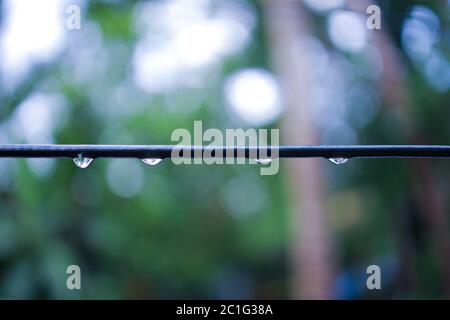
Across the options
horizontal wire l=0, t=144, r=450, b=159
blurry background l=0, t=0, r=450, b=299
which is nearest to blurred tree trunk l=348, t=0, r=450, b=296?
blurry background l=0, t=0, r=450, b=299

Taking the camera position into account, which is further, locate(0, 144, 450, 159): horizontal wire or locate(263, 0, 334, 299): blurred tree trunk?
locate(263, 0, 334, 299): blurred tree trunk

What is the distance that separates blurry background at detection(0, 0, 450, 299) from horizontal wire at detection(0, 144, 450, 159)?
2195mm

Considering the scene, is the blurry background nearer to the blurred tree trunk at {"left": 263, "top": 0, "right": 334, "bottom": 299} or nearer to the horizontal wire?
the blurred tree trunk at {"left": 263, "top": 0, "right": 334, "bottom": 299}

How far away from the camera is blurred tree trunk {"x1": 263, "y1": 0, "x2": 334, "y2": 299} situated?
10.3 feet

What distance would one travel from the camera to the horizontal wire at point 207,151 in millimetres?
411

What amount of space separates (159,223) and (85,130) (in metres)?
1.06

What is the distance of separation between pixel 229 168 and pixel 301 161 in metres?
1.91

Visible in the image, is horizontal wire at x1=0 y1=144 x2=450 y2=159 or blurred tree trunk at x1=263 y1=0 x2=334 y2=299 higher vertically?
blurred tree trunk at x1=263 y1=0 x2=334 y2=299

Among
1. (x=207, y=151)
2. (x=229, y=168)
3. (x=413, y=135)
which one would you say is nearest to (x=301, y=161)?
(x=413, y=135)

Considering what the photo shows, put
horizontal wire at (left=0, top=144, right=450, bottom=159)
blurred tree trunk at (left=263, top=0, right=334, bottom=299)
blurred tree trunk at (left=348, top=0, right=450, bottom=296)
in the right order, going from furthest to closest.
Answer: blurred tree trunk at (left=348, top=0, right=450, bottom=296) < blurred tree trunk at (left=263, top=0, right=334, bottom=299) < horizontal wire at (left=0, top=144, right=450, bottom=159)

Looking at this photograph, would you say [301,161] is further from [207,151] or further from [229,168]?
[207,151]

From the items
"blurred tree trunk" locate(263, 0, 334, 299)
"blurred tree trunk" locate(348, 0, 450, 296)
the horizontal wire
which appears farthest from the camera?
"blurred tree trunk" locate(348, 0, 450, 296)

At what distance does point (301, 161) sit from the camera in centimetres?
330

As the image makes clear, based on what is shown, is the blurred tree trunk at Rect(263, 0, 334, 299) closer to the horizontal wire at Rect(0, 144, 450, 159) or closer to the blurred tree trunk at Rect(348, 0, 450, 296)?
the blurred tree trunk at Rect(348, 0, 450, 296)
